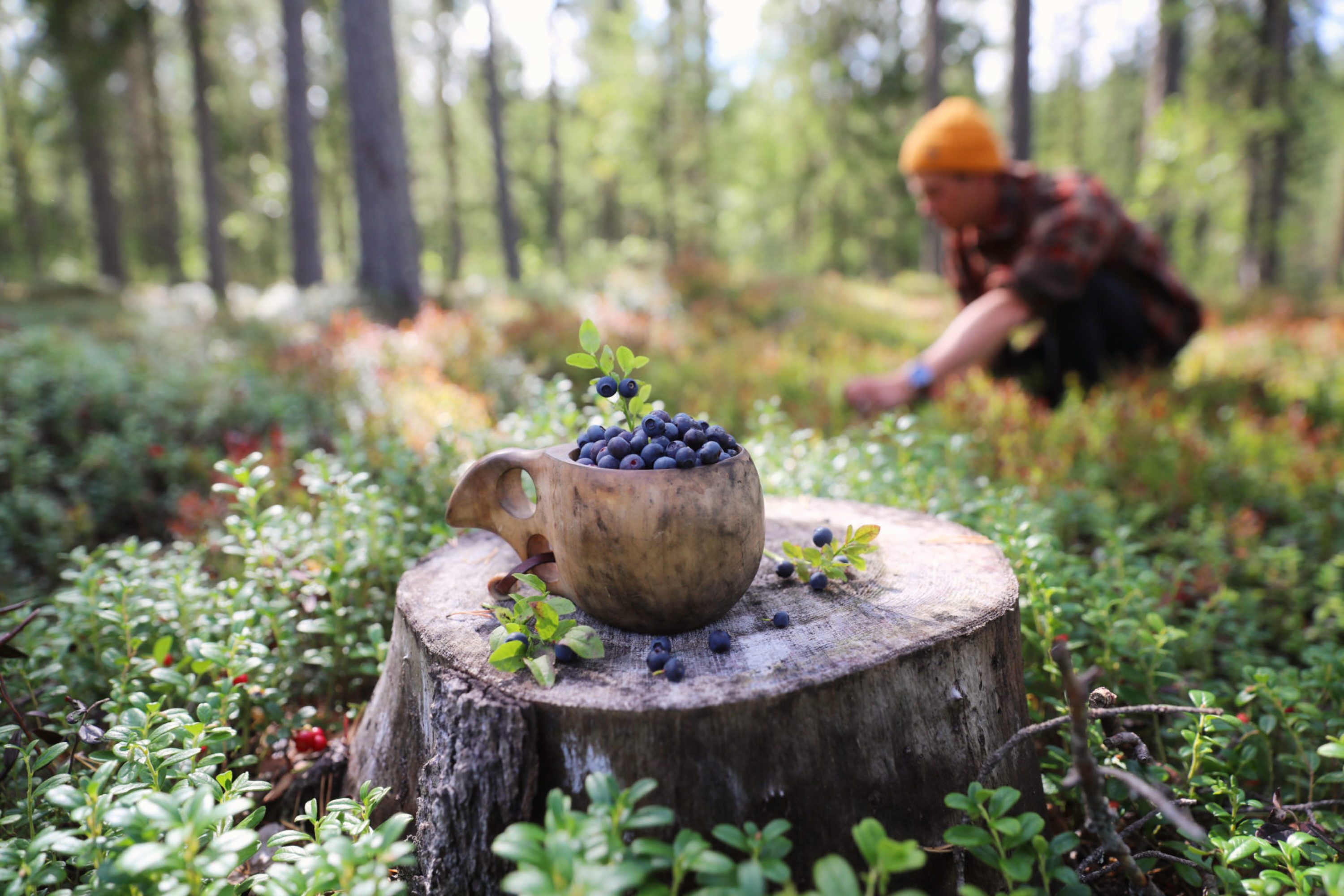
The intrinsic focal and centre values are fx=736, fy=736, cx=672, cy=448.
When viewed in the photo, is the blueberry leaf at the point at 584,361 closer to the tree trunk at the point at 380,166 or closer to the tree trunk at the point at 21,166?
the tree trunk at the point at 380,166

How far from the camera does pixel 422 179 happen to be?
27.4m

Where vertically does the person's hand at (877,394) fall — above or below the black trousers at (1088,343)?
below

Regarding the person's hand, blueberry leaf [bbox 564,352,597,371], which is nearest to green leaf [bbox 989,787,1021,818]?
blueberry leaf [bbox 564,352,597,371]

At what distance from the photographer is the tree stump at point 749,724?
126 centimetres

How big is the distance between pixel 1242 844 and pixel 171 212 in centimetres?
2238

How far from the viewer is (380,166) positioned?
8625mm

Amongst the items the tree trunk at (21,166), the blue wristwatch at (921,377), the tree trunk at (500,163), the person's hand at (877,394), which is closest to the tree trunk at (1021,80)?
the blue wristwatch at (921,377)

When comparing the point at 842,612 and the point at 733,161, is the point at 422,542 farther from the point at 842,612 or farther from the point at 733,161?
the point at 733,161

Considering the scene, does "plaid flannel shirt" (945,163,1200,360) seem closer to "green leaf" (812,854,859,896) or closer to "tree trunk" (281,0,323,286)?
"green leaf" (812,854,859,896)

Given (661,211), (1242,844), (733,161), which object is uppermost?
(733,161)

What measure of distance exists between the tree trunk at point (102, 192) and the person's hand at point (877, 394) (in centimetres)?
1720

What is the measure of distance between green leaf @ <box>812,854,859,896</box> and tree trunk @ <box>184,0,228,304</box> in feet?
49.9

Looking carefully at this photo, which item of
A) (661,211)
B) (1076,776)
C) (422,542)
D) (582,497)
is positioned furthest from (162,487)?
(661,211)

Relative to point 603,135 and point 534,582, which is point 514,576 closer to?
point 534,582
